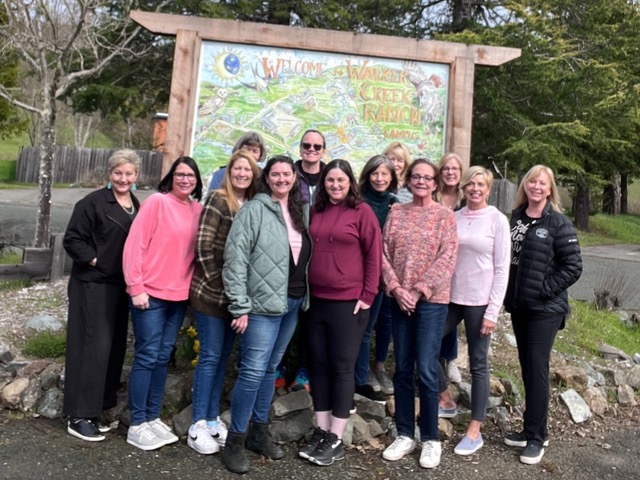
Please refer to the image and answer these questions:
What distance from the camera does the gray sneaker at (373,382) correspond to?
4875 mm

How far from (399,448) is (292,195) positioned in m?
1.82

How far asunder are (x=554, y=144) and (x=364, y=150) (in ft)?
38.7

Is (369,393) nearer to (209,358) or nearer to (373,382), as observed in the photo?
(373,382)

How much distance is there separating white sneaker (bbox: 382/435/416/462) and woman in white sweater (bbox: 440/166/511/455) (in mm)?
343

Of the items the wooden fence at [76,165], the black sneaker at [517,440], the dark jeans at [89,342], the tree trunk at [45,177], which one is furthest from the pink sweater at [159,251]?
the wooden fence at [76,165]

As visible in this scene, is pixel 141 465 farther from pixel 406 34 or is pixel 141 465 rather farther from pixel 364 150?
pixel 406 34

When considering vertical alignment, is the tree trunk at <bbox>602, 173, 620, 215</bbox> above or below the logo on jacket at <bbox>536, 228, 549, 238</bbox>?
above

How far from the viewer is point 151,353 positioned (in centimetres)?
404

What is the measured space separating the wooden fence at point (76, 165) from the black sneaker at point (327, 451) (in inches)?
1043

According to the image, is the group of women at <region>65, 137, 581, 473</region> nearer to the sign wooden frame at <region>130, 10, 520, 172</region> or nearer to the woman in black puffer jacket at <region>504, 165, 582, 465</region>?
the woman in black puffer jacket at <region>504, 165, 582, 465</region>

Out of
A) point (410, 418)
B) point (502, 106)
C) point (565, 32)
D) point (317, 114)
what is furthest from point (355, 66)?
point (565, 32)

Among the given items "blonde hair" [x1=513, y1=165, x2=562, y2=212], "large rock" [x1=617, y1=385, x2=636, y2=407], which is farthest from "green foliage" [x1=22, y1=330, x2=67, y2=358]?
"large rock" [x1=617, y1=385, x2=636, y2=407]

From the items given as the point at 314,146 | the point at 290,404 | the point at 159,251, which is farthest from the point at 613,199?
the point at 159,251

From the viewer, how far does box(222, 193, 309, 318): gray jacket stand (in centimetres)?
370
